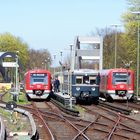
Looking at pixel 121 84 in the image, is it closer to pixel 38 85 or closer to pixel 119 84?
pixel 119 84

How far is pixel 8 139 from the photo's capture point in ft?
64.1

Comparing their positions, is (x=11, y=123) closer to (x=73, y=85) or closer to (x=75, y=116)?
(x=75, y=116)

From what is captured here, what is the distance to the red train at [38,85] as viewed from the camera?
4894cm

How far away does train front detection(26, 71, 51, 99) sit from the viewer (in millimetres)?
48938

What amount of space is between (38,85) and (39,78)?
908 mm

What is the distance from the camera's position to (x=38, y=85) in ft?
161

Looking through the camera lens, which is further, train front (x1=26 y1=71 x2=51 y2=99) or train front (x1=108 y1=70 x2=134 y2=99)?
train front (x1=26 y1=71 x2=51 y2=99)

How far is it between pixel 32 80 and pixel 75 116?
17929 millimetres

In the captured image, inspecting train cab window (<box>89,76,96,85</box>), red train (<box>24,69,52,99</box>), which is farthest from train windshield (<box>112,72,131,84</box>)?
red train (<box>24,69,52,99</box>)

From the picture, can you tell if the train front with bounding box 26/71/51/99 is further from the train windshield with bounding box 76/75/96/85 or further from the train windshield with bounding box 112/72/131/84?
the train windshield with bounding box 112/72/131/84

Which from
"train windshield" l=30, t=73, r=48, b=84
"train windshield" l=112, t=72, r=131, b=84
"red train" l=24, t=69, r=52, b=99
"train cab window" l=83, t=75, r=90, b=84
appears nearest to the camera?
"train cab window" l=83, t=75, r=90, b=84

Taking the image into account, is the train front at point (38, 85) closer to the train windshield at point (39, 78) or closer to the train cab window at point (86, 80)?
the train windshield at point (39, 78)

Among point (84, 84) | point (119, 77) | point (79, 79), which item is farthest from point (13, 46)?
point (84, 84)

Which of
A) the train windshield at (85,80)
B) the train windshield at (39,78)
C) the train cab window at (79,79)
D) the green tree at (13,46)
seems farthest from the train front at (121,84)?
the green tree at (13,46)
